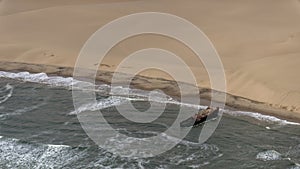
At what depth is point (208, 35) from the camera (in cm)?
2773

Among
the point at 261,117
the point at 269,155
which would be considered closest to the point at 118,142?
the point at 269,155

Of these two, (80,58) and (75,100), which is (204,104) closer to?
(75,100)

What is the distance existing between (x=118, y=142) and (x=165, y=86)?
603 centimetres

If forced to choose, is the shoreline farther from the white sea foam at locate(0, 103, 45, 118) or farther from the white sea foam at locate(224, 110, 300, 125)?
the white sea foam at locate(0, 103, 45, 118)

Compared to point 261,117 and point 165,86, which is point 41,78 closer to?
point 165,86

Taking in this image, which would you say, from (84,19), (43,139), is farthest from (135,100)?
(84,19)

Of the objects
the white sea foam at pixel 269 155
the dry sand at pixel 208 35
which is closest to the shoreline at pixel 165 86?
the dry sand at pixel 208 35

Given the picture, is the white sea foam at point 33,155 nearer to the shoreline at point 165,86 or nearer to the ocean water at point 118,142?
the ocean water at point 118,142

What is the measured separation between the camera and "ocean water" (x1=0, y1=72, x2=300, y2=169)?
15.6 metres

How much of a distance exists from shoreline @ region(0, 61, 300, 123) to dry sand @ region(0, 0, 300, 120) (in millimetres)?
119

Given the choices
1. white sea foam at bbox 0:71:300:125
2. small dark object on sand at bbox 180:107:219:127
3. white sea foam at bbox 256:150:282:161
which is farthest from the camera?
white sea foam at bbox 0:71:300:125

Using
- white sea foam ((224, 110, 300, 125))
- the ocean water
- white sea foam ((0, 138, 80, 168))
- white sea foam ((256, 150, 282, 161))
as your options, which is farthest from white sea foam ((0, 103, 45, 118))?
white sea foam ((256, 150, 282, 161))

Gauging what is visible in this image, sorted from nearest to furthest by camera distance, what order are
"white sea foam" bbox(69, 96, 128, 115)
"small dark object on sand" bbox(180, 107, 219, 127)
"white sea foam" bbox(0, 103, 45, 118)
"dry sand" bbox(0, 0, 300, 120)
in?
1. "small dark object on sand" bbox(180, 107, 219, 127)
2. "white sea foam" bbox(0, 103, 45, 118)
3. "white sea foam" bbox(69, 96, 128, 115)
4. "dry sand" bbox(0, 0, 300, 120)

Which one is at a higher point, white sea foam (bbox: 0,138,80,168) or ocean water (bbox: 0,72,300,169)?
ocean water (bbox: 0,72,300,169)
